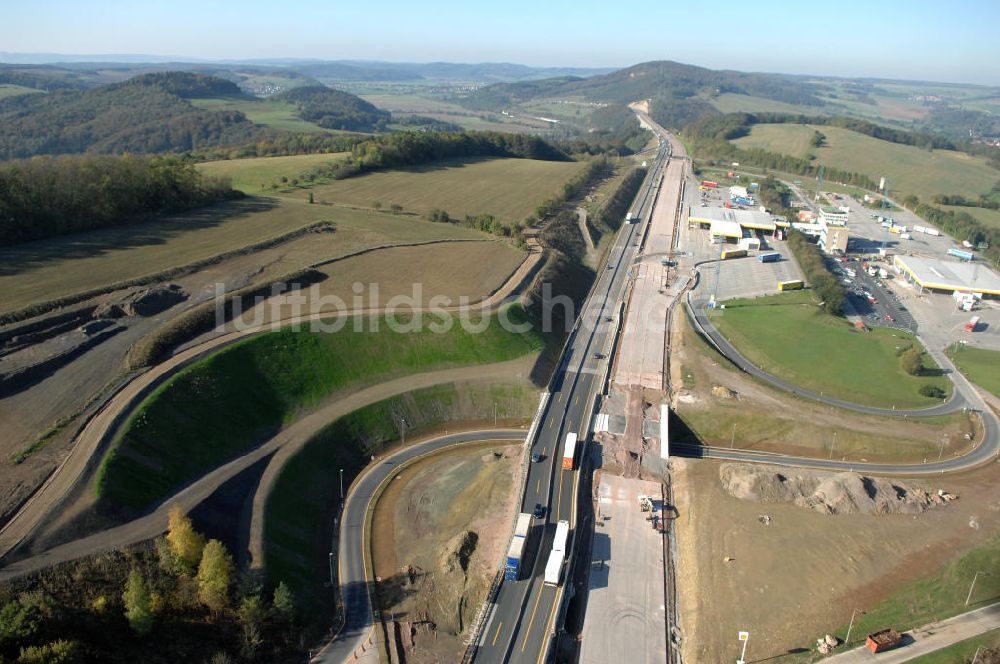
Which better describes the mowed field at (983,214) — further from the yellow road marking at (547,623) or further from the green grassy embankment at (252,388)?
the yellow road marking at (547,623)

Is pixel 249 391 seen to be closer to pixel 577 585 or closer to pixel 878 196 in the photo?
pixel 577 585

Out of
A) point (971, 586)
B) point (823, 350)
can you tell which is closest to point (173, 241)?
point (823, 350)

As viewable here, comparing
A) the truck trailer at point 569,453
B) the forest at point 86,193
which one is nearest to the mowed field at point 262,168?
the forest at point 86,193

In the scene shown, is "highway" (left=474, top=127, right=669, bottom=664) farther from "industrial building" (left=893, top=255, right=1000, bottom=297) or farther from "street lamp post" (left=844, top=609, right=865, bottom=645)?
"industrial building" (left=893, top=255, right=1000, bottom=297)

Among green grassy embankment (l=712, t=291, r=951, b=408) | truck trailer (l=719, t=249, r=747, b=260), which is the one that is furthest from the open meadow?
truck trailer (l=719, t=249, r=747, b=260)

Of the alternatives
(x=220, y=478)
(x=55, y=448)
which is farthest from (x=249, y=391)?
(x=55, y=448)

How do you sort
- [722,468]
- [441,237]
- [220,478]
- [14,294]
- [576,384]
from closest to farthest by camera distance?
[220,478] < [722,468] < [14,294] < [576,384] < [441,237]

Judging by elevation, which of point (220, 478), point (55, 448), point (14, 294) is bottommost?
point (220, 478)
